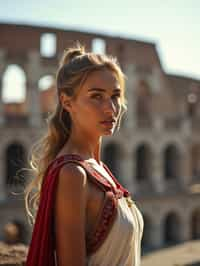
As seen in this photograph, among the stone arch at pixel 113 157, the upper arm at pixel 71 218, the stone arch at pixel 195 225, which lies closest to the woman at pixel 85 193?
the upper arm at pixel 71 218

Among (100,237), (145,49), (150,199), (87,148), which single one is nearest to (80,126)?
(87,148)

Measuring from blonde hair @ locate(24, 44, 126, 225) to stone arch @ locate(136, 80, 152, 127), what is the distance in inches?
724

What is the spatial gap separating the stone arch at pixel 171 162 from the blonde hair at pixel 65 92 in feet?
65.6

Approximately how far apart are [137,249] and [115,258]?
0.21m

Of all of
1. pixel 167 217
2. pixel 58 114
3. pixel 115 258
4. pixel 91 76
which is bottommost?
pixel 167 217

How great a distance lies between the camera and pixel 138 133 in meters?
20.3

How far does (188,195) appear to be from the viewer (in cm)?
2089

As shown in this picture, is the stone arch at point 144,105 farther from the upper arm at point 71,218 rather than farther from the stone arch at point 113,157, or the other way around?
the upper arm at point 71,218

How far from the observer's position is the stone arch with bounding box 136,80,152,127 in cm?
2083

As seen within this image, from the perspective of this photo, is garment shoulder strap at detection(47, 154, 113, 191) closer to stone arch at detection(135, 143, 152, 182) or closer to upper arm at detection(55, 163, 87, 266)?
upper arm at detection(55, 163, 87, 266)

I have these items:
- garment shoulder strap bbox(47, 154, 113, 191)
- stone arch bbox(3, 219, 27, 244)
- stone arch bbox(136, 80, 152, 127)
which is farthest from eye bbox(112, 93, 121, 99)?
stone arch bbox(136, 80, 152, 127)

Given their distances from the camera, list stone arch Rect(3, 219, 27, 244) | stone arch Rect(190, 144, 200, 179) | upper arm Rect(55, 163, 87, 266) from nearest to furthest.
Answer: upper arm Rect(55, 163, 87, 266) < stone arch Rect(3, 219, 27, 244) < stone arch Rect(190, 144, 200, 179)

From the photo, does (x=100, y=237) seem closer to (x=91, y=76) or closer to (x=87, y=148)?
(x=87, y=148)

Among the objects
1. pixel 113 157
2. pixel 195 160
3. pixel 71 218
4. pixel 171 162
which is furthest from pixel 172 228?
pixel 71 218
